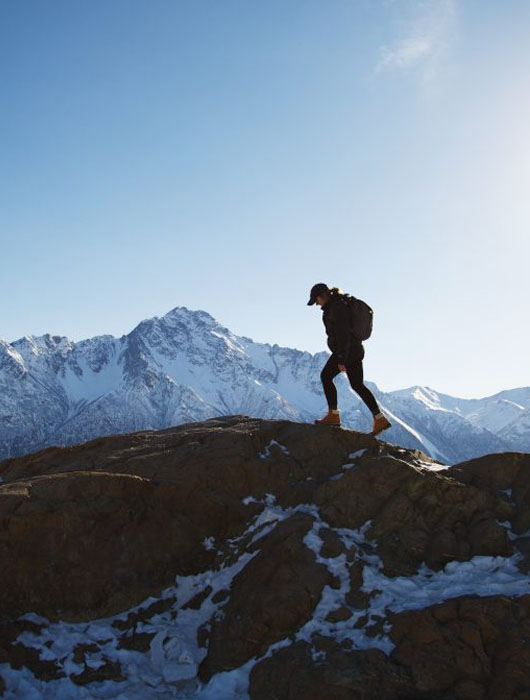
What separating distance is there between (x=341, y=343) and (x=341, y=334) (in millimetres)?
214

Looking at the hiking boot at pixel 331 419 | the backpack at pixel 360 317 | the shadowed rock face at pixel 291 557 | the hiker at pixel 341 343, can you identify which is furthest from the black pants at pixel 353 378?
the shadowed rock face at pixel 291 557

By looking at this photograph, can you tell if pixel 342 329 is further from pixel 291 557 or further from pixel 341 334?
pixel 291 557

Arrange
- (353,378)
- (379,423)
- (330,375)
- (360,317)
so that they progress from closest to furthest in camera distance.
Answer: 1. (360,317)
2. (353,378)
3. (379,423)
4. (330,375)

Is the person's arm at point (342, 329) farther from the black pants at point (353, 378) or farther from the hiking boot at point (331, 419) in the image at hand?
the hiking boot at point (331, 419)

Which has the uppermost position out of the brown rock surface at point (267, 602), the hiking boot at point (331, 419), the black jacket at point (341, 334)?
the black jacket at point (341, 334)

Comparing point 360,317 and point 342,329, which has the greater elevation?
point 360,317

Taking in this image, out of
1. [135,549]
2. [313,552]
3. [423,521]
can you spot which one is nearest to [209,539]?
[135,549]

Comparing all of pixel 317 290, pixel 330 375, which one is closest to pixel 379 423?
pixel 330 375

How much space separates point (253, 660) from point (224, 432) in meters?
6.30

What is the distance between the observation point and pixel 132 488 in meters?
12.0

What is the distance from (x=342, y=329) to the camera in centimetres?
1391

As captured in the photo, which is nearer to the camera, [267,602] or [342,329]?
[267,602]

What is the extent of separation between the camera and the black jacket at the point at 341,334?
13898 millimetres

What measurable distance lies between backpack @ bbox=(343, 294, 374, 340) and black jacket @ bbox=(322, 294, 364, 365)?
0.11 meters
